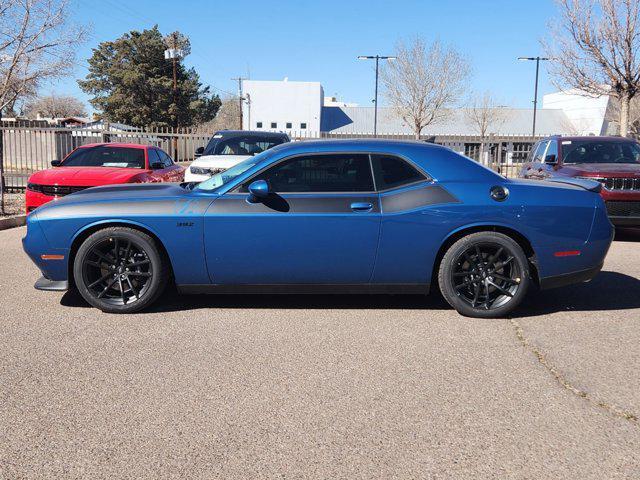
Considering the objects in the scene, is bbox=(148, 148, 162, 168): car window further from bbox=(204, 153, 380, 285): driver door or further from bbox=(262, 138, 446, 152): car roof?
bbox=(204, 153, 380, 285): driver door

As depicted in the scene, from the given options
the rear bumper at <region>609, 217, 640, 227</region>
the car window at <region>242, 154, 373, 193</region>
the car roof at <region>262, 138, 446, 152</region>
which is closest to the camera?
the car window at <region>242, 154, 373, 193</region>

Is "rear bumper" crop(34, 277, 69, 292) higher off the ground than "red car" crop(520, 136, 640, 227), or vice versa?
"red car" crop(520, 136, 640, 227)

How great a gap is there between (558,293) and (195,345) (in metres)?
3.81

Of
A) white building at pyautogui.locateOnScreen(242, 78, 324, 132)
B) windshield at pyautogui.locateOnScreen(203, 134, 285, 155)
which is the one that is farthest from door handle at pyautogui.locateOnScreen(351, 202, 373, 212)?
white building at pyautogui.locateOnScreen(242, 78, 324, 132)

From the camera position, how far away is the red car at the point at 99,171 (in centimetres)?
898

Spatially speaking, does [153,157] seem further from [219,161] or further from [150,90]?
Answer: [150,90]

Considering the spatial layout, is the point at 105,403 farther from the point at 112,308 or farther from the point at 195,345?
the point at 112,308

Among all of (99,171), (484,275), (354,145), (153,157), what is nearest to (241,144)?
(153,157)

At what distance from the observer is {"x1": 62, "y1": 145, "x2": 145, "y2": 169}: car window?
10.3 meters

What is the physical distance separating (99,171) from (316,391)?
703 cm

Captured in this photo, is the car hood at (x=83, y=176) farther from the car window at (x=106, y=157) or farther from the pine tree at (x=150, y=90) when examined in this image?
the pine tree at (x=150, y=90)

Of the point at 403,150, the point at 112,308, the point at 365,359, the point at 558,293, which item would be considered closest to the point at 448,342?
the point at 365,359

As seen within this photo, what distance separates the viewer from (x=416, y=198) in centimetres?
504

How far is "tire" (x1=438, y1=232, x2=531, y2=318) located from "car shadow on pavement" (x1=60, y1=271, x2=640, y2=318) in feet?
1.07
